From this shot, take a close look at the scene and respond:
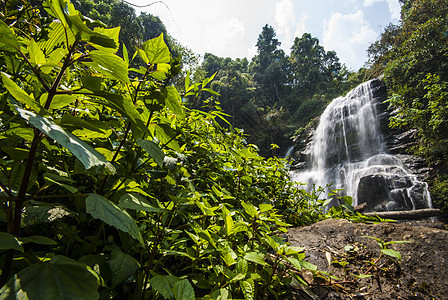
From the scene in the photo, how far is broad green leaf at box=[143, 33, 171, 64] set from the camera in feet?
2.14

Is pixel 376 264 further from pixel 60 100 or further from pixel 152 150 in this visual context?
pixel 60 100

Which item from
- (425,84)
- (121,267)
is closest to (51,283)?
(121,267)

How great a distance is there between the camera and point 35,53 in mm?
497

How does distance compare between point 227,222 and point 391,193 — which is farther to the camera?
Result: point 391,193

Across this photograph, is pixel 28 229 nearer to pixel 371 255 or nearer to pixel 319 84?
pixel 371 255

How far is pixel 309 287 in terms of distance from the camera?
3.43 feet

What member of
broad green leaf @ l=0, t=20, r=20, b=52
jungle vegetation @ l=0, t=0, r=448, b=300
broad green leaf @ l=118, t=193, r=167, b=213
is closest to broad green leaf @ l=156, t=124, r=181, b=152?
jungle vegetation @ l=0, t=0, r=448, b=300

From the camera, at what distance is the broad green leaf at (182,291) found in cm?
58

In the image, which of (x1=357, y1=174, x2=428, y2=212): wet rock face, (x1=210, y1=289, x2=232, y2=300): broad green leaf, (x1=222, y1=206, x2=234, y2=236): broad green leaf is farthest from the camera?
(x1=357, y1=174, x2=428, y2=212): wet rock face

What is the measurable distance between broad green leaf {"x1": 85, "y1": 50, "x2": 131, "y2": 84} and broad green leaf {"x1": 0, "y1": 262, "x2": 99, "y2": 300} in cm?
44

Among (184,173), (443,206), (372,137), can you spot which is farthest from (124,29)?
(443,206)

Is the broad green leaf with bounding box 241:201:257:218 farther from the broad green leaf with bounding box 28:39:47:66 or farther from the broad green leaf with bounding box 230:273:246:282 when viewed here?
the broad green leaf with bounding box 28:39:47:66

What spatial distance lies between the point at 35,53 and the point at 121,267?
0.66 metres

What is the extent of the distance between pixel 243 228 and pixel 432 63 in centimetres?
1524
